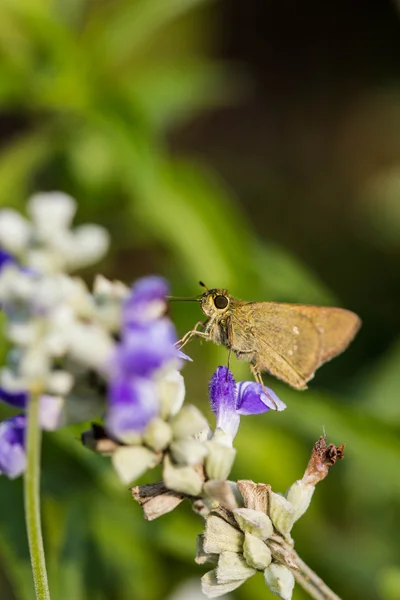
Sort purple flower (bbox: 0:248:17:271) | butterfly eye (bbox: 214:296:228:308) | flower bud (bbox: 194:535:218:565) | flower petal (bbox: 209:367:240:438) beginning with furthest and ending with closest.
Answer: butterfly eye (bbox: 214:296:228:308), flower petal (bbox: 209:367:240:438), flower bud (bbox: 194:535:218:565), purple flower (bbox: 0:248:17:271)

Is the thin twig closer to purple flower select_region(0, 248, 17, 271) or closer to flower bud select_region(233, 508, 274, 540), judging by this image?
flower bud select_region(233, 508, 274, 540)

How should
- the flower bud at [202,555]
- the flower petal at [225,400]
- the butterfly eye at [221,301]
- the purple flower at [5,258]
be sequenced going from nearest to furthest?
1. the purple flower at [5,258]
2. the flower bud at [202,555]
3. the flower petal at [225,400]
4. the butterfly eye at [221,301]

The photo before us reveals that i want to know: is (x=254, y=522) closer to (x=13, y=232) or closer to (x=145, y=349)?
(x=145, y=349)

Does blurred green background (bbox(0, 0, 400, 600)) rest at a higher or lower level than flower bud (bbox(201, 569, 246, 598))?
higher

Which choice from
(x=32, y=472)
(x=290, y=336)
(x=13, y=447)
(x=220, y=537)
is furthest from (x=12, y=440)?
(x=290, y=336)

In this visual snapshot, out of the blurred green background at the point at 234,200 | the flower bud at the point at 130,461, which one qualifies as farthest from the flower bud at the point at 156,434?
the blurred green background at the point at 234,200

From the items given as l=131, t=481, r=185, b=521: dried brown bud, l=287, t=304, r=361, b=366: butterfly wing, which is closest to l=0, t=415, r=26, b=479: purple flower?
l=131, t=481, r=185, b=521: dried brown bud

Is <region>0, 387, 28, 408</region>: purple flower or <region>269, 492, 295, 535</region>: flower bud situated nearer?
<region>0, 387, 28, 408</region>: purple flower

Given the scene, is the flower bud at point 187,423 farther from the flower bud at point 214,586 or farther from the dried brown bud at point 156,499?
the flower bud at point 214,586
